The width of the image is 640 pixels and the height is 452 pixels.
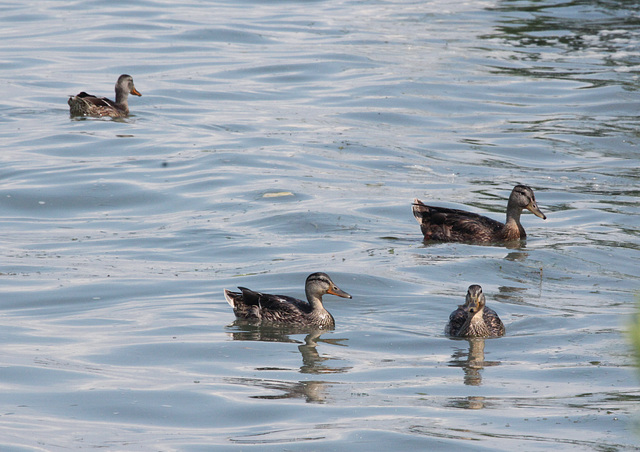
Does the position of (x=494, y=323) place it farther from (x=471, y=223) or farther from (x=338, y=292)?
(x=471, y=223)

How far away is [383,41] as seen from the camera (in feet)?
103

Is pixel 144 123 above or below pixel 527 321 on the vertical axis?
above

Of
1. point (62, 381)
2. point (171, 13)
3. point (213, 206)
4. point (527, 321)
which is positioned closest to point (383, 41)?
point (171, 13)

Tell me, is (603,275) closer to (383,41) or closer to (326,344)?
(326,344)

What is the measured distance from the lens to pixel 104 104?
2219cm

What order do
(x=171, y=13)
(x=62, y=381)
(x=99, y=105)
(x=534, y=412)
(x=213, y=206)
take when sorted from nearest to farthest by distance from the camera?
(x=534, y=412), (x=62, y=381), (x=213, y=206), (x=99, y=105), (x=171, y=13)

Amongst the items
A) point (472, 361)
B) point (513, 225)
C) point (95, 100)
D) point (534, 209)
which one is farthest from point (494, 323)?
point (95, 100)

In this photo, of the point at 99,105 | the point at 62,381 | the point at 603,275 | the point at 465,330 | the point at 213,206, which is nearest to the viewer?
the point at 62,381

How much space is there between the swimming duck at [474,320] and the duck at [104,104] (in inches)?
514

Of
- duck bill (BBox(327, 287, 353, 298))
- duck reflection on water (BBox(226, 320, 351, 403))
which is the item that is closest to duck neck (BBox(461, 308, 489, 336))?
duck reflection on water (BBox(226, 320, 351, 403))

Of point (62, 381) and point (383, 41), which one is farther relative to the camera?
point (383, 41)

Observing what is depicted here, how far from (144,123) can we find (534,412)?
1561 cm

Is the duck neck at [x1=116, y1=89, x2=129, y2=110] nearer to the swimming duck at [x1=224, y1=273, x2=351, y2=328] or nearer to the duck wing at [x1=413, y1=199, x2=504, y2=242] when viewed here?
the duck wing at [x1=413, y1=199, x2=504, y2=242]

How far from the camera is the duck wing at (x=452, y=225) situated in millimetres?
14336
